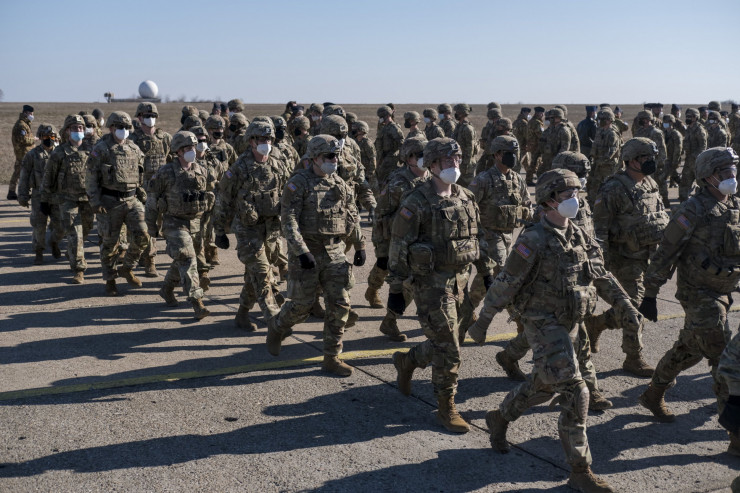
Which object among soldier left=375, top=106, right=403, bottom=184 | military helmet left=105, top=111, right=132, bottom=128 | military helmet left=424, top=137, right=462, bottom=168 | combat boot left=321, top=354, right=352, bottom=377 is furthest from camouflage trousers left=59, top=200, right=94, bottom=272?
military helmet left=424, top=137, right=462, bottom=168

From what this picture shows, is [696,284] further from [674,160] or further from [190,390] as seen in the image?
[674,160]

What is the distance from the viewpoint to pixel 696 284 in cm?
618

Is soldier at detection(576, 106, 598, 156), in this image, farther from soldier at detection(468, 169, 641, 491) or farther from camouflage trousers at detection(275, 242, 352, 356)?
soldier at detection(468, 169, 641, 491)

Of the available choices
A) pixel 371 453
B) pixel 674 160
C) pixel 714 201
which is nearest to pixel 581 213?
pixel 714 201

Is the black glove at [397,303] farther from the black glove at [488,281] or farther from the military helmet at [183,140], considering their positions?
the military helmet at [183,140]

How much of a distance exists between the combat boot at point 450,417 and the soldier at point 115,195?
5.39 m

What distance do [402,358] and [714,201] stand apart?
9.17 feet

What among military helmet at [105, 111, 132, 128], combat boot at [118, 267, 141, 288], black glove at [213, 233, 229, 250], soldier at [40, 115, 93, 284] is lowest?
combat boot at [118, 267, 141, 288]

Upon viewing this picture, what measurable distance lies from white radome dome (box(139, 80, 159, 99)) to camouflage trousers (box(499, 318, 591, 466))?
11273cm

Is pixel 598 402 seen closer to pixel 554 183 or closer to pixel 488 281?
pixel 488 281

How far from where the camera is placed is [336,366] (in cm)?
722

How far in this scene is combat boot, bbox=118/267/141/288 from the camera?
1034 cm

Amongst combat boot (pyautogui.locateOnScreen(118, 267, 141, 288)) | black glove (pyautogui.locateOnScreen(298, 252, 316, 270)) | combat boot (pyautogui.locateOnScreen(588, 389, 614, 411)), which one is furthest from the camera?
combat boot (pyautogui.locateOnScreen(118, 267, 141, 288))

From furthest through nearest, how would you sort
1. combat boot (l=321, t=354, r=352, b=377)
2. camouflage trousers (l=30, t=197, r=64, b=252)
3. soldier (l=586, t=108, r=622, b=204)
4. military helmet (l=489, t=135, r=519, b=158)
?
1. soldier (l=586, t=108, r=622, b=204)
2. camouflage trousers (l=30, t=197, r=64, b=252)
3. military helmet (l=489, t=135, r=519, b=158)
4. combat boot (l=321, t=354, r=352, b=377)
